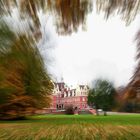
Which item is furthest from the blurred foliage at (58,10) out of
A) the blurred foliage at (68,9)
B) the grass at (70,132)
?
the grass at (70,132)

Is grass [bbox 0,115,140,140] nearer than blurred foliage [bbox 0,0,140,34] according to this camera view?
No

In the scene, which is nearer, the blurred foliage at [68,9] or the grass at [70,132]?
the blurred foliage at [68,9]

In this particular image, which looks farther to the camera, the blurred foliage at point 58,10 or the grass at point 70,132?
the grass at point 70,132

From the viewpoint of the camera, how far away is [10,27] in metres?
1.03

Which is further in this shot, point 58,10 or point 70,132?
point 70,132

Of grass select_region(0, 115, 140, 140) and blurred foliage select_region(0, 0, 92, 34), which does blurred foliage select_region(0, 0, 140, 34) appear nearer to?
blurred foliage select_region(0, 0, 92, 34)

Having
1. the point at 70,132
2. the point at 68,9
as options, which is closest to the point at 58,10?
the point at 68,9

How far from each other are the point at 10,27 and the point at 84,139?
65 cm

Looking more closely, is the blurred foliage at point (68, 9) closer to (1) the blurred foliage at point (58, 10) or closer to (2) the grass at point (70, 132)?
(1) the blurred foliage at point (58, 10)

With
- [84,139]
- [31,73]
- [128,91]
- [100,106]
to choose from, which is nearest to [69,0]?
[31,73]

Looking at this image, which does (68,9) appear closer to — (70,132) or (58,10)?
(58,10)

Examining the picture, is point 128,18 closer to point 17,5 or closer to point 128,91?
point 17,5

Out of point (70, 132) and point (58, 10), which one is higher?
point (58, 10)

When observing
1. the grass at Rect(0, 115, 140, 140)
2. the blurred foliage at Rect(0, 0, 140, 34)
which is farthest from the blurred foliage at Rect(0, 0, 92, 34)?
the grass at Rect(0, 115, 140, 140)
